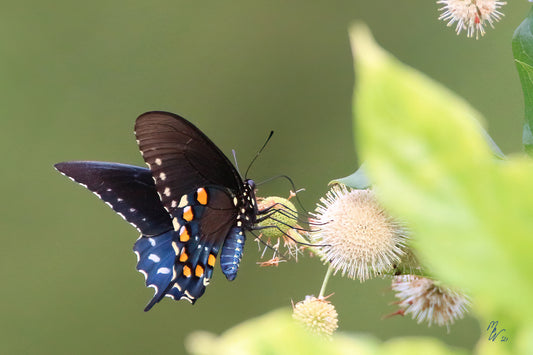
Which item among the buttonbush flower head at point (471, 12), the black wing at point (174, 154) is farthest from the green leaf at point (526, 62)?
the black wing at point (174, 154)

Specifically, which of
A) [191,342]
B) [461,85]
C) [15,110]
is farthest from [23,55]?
[191,342]

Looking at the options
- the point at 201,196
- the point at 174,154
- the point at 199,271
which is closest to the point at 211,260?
the point at 199,271

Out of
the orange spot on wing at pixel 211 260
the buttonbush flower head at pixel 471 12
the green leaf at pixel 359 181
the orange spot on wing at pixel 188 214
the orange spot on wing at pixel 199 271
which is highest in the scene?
the buttonbush flower head at pixel 471 12

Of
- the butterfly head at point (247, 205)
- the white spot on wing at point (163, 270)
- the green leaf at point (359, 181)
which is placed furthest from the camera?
the white spot on wing at point (163, 270)

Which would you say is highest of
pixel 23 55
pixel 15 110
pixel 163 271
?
Answer: pixel 23 55

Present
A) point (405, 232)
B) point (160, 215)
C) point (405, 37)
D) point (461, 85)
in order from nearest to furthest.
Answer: point (405, 232)
point (160, 215)
point (461, 85)
point (405, 37)

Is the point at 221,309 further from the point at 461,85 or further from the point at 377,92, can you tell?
the point at 377,92

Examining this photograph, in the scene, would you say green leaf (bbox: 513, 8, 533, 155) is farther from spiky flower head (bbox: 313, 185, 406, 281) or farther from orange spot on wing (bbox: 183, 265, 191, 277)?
orange spot on wing (bbox: 183, 265, 191, 277)

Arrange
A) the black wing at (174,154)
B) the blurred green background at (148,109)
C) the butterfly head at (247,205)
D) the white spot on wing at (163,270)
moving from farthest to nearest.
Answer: the blurred green background at (148,109) < the white spot on wing at (163,270) < the butterfly head at (247,205) < the black wing at (174,154)

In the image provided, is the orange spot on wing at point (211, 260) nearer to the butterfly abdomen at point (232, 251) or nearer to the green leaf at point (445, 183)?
the butterfly abdomen at point (232, 251)
